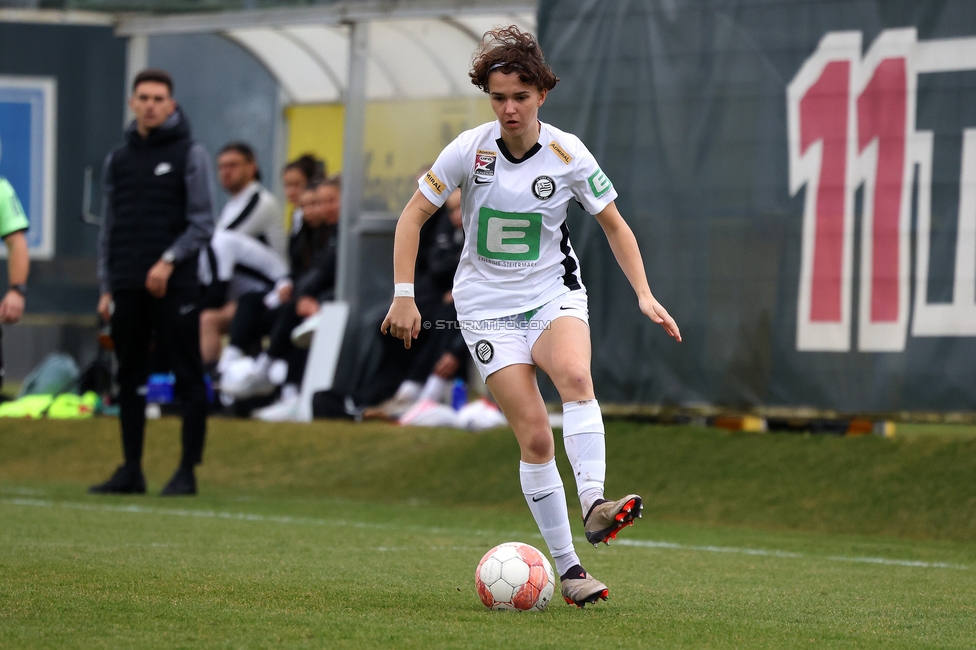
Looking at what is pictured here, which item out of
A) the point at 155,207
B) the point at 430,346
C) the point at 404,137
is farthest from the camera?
the point at 404,137

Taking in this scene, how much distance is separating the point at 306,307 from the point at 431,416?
2174 millimetres

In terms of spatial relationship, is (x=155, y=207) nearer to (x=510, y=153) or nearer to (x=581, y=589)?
(x=510, y=153)

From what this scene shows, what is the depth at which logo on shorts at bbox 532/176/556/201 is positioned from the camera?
5.23 m

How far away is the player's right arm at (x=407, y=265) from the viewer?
5074 millimetres

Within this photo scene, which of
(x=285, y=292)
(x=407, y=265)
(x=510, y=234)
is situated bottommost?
(x=285, y=292)

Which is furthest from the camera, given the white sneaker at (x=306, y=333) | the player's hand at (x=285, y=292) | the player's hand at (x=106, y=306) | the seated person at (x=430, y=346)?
the player's hand at (x=285, y=292)

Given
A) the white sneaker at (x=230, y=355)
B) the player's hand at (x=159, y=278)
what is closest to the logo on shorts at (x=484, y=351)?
the player's hand at (x=159, y=278)

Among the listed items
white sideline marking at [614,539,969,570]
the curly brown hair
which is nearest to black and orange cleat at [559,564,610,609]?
the curly brown hair

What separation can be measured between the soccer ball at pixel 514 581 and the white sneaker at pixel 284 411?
25.4 feet

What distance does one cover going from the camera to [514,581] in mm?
4879

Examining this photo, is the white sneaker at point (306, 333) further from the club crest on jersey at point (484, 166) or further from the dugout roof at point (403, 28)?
the club crest on jersey at point (484, 166)

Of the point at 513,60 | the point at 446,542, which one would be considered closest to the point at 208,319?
the point at 446,542

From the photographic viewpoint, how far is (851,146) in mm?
9633

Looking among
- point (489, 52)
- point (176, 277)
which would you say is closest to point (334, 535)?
point (176, 277)
